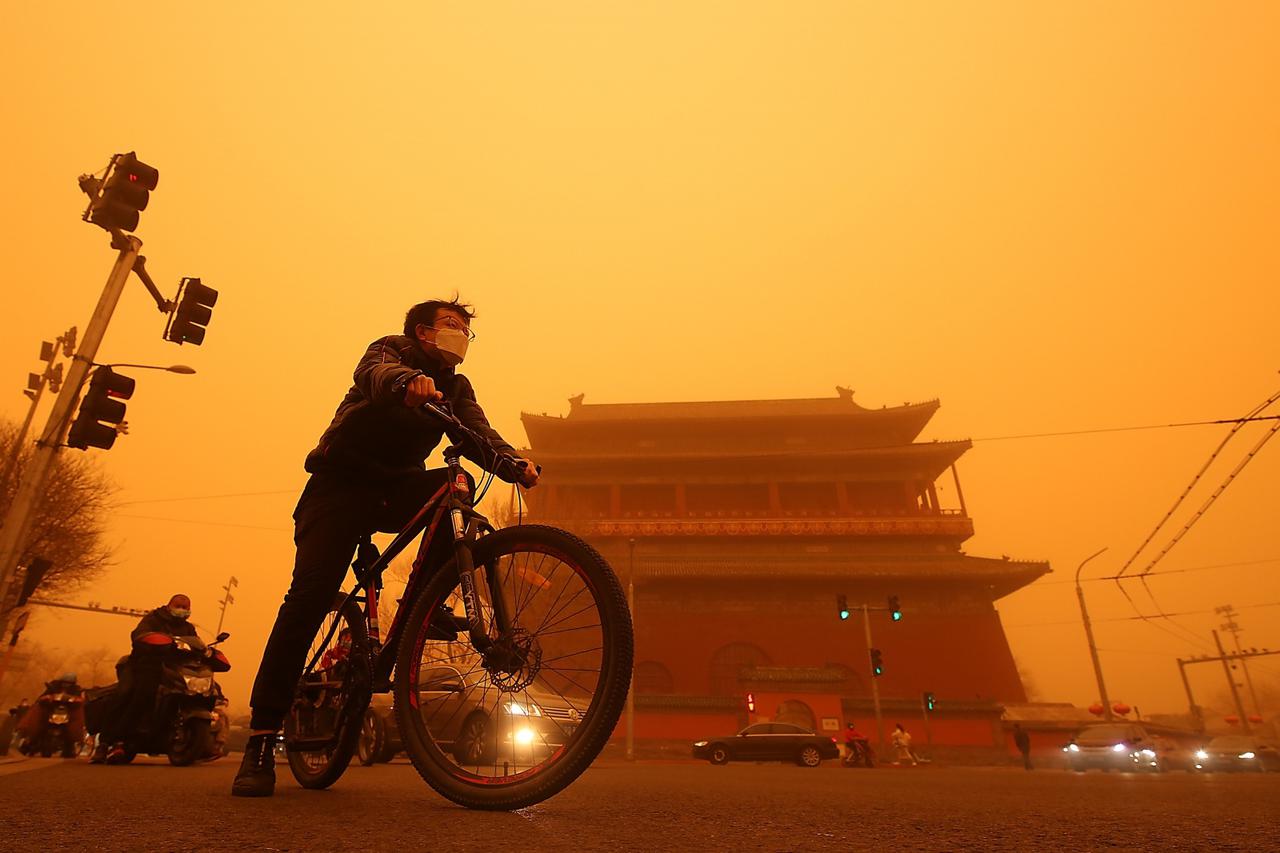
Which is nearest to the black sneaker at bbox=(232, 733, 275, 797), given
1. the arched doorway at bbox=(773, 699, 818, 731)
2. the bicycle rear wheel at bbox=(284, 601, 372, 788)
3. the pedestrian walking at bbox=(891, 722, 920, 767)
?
the bicycle rear wheel at bbox=(284, 601, 372, 788)

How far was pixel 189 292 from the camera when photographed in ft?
23.0

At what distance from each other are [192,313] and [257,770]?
6.07 meters

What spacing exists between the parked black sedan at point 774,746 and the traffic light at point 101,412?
15.4 metres

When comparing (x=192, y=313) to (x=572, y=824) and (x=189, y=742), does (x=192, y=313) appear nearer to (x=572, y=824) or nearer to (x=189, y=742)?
(x=189, y=742)

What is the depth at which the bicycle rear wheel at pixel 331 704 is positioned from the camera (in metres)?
2.52

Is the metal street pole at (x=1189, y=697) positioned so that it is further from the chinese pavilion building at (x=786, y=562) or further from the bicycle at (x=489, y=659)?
the bicycle at (x=489, y=659)

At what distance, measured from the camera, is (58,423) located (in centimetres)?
645

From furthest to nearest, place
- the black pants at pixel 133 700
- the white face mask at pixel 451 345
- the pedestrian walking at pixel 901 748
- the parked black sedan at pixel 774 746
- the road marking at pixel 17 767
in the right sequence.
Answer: the pedestrian walking at pixel 901 748 < the parked black sedan at pixel 774 746 < the black pants at pixel 133 700 < the road marking at pixel 17 767 < the white face mask at pixel 451 345

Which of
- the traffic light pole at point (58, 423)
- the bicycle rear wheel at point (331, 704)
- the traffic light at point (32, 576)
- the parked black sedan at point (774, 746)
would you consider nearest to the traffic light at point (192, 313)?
the traffic light pole at point (58, 423)

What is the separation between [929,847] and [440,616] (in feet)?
4.99

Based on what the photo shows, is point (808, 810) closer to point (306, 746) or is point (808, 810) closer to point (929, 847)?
point (929, 847)

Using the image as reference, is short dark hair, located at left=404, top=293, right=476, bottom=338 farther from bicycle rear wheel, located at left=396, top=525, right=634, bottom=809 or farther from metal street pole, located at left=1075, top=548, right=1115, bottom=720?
metal street pole, located at left=1075, top=548, right=1115, bottom=720

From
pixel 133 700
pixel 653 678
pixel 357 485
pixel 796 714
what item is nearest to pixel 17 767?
pixel 133 700

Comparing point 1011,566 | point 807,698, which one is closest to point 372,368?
point 807,698
